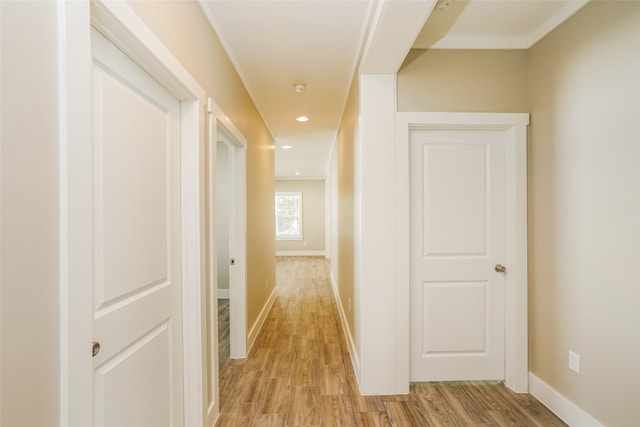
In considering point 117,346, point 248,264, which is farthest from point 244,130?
point 117,346

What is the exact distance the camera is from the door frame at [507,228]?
2.07 m

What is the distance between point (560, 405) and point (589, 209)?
4.15ft

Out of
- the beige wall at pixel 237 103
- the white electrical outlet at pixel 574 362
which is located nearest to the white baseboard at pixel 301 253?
the beige wall at pixel 237 103

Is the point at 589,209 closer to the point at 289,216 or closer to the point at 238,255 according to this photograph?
the point at 238,255

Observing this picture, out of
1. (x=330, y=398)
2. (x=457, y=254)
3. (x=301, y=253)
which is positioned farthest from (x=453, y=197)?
(x=301, y=253)

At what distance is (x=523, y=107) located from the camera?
2.13 m

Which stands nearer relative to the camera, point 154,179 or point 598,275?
point 154,179

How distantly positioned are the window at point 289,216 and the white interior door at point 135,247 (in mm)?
7758

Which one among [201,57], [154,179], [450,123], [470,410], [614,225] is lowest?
[470,410]

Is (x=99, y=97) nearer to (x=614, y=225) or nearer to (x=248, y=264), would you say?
(x=248, y=264)

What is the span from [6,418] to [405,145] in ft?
7.06

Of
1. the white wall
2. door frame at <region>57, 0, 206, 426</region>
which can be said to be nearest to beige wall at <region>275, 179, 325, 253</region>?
the white wall

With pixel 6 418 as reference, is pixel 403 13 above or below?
above

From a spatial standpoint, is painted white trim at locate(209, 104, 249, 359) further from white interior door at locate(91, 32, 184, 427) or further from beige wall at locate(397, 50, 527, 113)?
beige wall at locate(397, 50, 527, 113)
